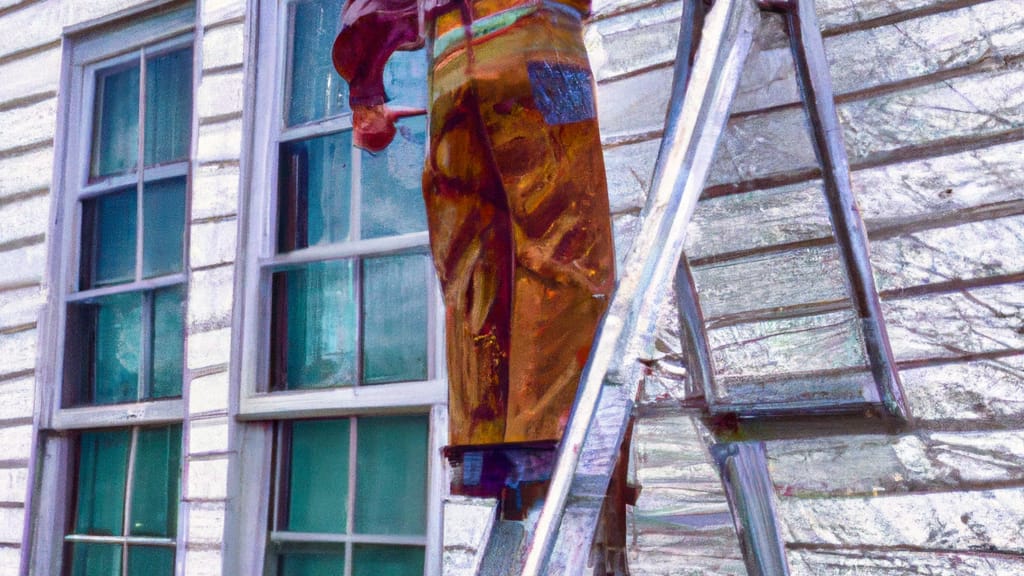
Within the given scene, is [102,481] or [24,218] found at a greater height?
[24,218]

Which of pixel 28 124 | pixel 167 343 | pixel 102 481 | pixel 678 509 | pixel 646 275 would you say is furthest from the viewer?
pixel 28 124

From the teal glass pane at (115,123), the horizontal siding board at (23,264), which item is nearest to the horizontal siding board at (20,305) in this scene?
the horizontal siding board at (23,264)

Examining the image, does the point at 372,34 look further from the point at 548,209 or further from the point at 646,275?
the point at 646,275

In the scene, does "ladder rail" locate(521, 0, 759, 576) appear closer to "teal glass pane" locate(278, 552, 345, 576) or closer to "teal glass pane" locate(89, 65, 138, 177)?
"teal glass pane" locate(278, 552, 345, 576)

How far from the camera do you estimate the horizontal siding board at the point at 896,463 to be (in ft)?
5.99

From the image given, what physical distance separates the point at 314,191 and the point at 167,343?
2.41 feet

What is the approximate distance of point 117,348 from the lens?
359cm

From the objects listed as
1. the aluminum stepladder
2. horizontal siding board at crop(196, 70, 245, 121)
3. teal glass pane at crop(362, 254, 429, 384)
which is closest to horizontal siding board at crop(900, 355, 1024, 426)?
the aluminum stepladder

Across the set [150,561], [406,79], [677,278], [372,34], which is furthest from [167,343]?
[677,278]

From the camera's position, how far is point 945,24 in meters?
1.98

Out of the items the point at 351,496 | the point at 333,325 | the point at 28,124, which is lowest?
the point at 351,496

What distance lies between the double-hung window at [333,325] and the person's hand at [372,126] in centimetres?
75

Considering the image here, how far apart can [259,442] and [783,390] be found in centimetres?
195

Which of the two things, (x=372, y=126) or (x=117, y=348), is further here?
(x=117, y=348)
